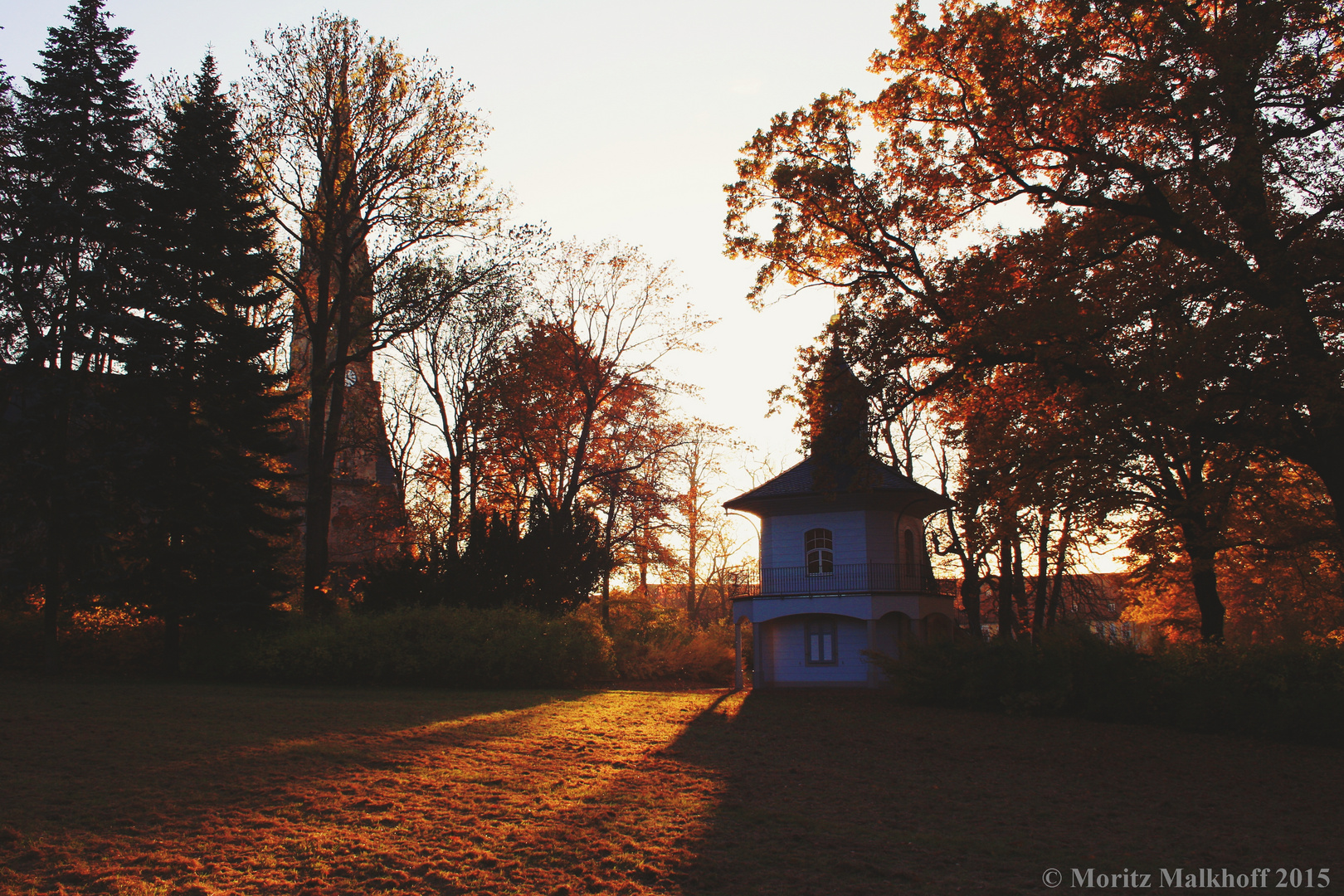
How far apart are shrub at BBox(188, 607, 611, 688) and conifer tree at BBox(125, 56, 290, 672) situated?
112cm

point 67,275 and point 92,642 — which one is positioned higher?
point 67,275

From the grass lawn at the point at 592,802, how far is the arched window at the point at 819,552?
1231 centimetres

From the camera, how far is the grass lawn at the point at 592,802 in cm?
640

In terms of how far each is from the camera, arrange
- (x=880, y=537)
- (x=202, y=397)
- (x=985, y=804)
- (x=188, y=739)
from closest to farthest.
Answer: (x=985, y=804) → (x=188, y=739) → (x=202, y=397) → (x=880, y=537)

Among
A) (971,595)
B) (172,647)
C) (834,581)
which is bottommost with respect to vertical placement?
(172,647)

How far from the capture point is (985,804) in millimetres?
9469

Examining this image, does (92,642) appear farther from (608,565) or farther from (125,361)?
(608,565)

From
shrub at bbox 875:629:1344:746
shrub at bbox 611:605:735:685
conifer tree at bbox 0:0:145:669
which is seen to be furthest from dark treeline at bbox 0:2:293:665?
shrub at bbox 875:629:1344:746

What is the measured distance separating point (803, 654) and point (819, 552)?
342 cm

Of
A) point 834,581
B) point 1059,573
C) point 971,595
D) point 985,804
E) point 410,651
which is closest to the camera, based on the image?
point 985,804

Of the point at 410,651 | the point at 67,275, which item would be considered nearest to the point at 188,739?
the point at 410,651

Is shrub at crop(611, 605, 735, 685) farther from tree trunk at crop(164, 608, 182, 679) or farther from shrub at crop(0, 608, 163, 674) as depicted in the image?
shrub at crop(0, 608, 163, 674)

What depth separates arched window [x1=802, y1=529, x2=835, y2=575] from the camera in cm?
2784

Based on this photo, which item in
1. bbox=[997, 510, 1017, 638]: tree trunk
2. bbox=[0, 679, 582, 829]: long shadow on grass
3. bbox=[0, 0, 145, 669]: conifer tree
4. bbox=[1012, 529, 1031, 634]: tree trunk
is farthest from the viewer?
bbox=[1012, 529, 1031, 634]: tree trunk
